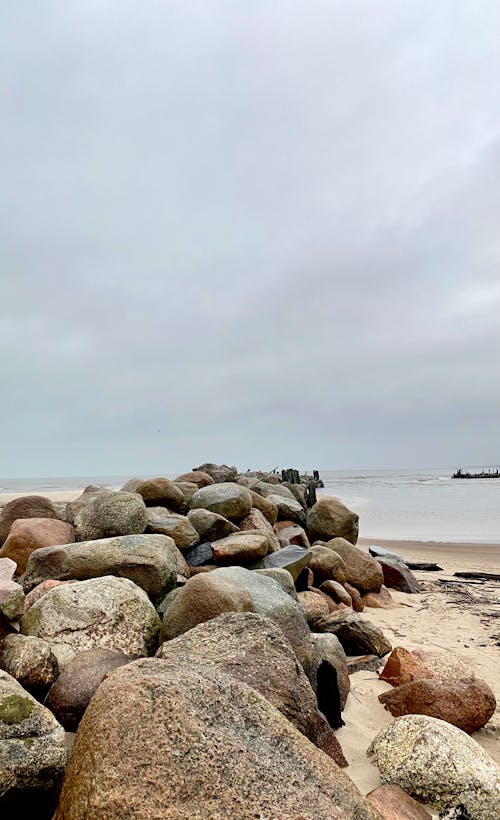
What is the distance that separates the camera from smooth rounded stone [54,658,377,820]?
2094mm

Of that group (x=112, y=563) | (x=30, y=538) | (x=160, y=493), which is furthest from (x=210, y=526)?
(x=112, y=563)

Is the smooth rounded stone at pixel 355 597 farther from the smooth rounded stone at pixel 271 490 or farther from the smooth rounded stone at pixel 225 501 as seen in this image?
the smooth rounded stone at pixel 271 490

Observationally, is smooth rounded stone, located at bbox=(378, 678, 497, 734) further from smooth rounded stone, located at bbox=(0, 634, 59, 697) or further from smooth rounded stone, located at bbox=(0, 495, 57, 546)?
smooth rounded stone, located at bbox=(0, 495, 57, 546)

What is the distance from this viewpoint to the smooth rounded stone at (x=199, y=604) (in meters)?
4.33

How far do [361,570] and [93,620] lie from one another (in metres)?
5.79

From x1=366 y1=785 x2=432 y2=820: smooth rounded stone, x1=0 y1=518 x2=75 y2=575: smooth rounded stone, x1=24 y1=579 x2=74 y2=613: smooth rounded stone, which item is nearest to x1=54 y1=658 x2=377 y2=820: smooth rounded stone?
x1=366 y1=785 x2=432 y2=820: smooth rounded stone

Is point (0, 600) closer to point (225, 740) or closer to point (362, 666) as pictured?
point (225, 740)

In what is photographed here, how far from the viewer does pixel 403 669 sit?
528cm

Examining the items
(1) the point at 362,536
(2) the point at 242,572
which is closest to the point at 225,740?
(2) the point at 242,572

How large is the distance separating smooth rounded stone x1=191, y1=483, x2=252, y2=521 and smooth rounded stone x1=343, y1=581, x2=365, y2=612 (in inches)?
76.5

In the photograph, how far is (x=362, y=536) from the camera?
18938 millimetres

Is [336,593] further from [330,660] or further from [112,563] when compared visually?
[112,563]

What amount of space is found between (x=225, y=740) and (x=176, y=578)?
11.1 feet

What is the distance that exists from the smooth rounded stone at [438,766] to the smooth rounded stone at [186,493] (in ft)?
19.0
